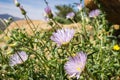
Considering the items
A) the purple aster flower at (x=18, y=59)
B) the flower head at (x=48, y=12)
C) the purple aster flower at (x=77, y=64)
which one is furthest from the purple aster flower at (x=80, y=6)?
the purple aster flower at (x=77, y=64)

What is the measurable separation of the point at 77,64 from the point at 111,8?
3.08 m

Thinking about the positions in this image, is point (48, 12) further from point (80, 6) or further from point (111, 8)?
point (111, 8)

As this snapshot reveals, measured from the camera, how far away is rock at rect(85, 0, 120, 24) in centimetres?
460

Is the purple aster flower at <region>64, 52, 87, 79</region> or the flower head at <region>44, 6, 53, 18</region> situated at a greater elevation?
the flower head at <region>44, 6, 53, 18</region>

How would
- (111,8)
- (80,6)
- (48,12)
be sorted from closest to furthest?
(48,12)
(80,6)
(111,8)

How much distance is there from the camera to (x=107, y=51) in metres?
3.03

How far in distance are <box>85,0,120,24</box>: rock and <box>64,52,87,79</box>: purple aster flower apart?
2782 millimetres

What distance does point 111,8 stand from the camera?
4695mm

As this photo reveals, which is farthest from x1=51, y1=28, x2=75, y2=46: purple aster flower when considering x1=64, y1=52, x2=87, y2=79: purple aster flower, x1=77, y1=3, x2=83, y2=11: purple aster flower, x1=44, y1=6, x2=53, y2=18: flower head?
x1=77, y1=3, x2=83, y2=11: purple aster flower

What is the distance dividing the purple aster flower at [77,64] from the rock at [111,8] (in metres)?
2.78

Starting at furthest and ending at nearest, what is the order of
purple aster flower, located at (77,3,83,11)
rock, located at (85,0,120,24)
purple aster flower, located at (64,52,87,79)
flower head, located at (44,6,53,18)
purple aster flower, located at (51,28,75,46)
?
rock, located at (85,0,120,24) < purple aster flower, located at (77,3,83,11) < flower head, located at (44,6,53,18) < purple aster flower, located at (51,28,75,46) < purple aster flower, located at (64,52,87,79)

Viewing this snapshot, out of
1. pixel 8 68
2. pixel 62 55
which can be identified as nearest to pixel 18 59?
pixel 8 68

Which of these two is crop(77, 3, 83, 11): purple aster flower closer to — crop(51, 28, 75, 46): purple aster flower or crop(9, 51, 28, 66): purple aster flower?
crop(9, 51, 28, 66): purple aster flower

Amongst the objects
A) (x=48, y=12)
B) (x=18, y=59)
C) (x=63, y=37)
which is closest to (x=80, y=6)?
(x=48, y=12)
